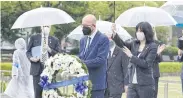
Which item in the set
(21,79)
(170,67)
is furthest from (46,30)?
(170,67)

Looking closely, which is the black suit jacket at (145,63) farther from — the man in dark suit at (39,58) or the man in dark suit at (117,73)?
the man in dark suit at (39,58)

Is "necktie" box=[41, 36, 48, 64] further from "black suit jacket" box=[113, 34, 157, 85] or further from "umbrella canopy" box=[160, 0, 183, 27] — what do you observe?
"umbrella canopy" box=[160, 0, 183, 27]

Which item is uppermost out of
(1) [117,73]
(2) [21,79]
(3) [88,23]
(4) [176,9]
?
(4) [176,9]

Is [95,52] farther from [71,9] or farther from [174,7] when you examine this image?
[71,9]

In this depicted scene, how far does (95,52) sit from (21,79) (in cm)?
638

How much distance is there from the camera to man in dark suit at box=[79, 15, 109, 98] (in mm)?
7520

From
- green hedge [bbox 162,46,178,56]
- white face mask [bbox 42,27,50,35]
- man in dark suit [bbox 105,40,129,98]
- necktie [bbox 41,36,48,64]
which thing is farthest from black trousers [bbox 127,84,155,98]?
green hedge [bbox 162,46,178,56]

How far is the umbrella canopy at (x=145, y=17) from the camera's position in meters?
11.4

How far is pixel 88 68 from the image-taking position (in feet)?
24.7

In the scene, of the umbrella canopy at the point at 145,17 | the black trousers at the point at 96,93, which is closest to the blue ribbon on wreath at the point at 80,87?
the black trousers at the point at 96,93

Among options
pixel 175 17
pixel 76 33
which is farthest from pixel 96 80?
pixel 76 33

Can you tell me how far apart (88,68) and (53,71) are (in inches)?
32.4

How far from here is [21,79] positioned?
44.9ft

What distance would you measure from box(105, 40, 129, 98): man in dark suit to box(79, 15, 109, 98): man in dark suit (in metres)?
2.25
